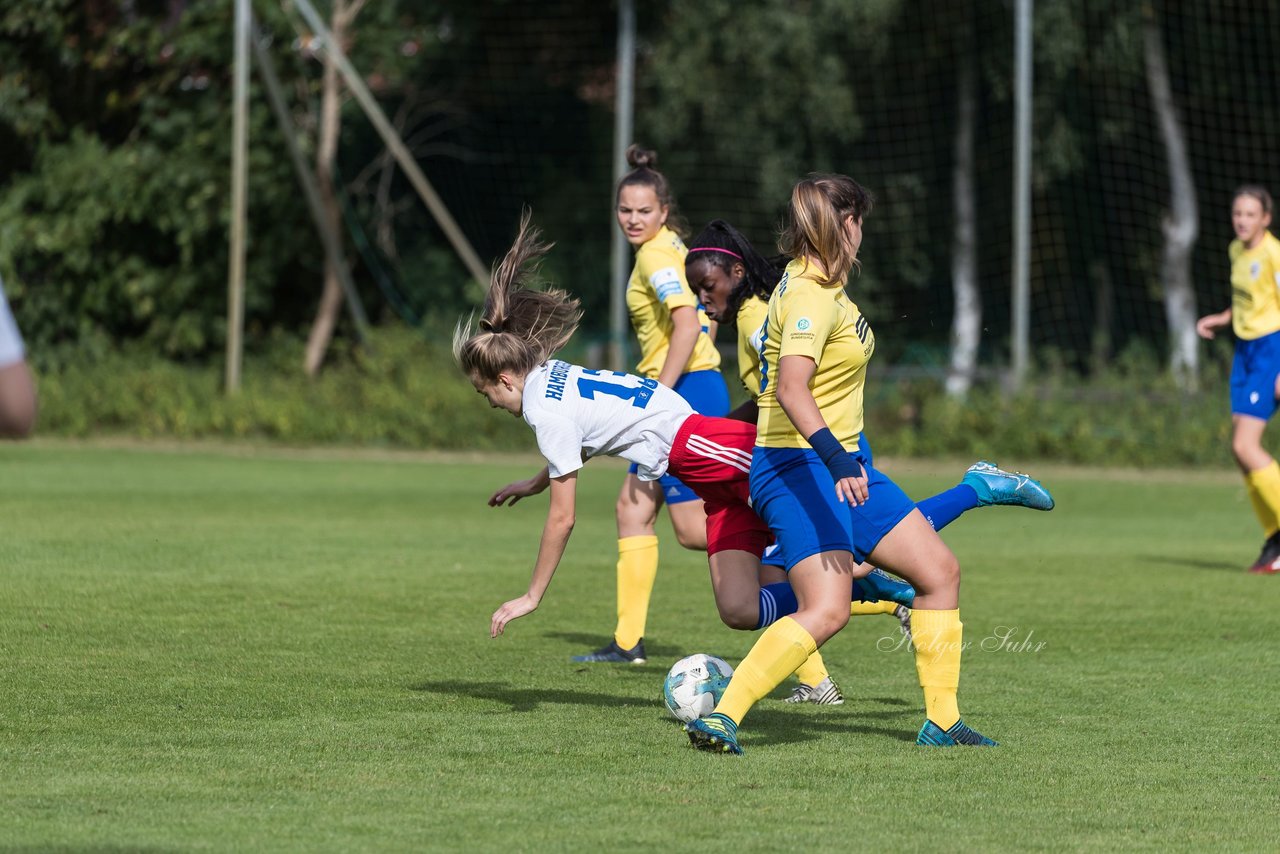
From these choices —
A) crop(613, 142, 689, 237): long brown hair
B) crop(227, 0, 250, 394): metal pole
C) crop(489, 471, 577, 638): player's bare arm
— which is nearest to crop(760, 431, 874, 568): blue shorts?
crop(489, 471, 577, 638): player's bare arm

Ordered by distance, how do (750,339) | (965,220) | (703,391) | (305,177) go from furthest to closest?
(965,220) < (305,177) < (703,391) < (750,339)

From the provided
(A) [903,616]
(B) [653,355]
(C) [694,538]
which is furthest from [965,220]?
(A) [903,616]

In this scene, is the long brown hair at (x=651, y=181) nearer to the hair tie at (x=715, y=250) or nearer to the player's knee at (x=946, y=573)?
the hair tie at (x=715, y=250)

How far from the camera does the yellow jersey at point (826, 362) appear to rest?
582 centimetres

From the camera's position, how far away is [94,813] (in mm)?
4871

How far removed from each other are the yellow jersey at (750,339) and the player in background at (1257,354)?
5.47m

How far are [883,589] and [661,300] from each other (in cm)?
198

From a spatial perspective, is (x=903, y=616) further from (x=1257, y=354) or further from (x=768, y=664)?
(x=1257, y=354)

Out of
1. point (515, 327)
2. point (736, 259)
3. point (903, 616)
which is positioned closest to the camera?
point (515, 327)

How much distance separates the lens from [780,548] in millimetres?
5906

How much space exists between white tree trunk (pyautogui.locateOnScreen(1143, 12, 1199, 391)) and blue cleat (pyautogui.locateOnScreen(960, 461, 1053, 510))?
21695 mm

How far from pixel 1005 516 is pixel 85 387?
505 inches

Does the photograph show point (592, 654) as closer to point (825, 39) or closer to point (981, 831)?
point (981, 831)

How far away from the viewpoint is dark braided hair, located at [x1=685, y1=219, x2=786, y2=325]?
6.92 meters
